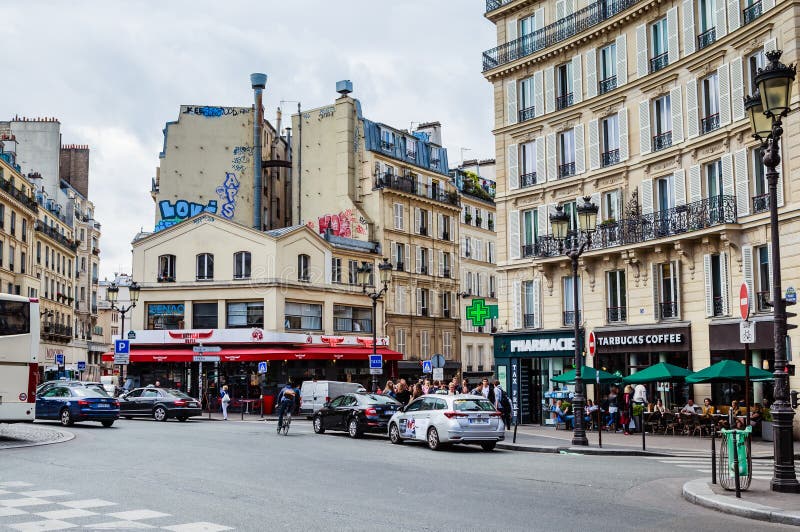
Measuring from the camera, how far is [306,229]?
5094 centimetres

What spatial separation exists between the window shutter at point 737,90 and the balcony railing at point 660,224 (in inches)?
102

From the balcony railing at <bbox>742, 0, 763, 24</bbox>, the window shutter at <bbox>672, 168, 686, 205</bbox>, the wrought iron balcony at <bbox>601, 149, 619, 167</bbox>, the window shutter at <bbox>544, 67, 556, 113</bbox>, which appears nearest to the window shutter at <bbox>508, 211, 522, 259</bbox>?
the window shutter at <bbox>544, 67, 556, 113</bbox>

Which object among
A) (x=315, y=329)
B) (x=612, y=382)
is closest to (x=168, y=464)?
(x=612, y=382)

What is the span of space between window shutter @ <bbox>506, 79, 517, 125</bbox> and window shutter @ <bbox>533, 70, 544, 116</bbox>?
1.03 meters

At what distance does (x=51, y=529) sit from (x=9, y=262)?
57578mm

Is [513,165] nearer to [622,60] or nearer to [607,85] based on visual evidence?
[607,85]

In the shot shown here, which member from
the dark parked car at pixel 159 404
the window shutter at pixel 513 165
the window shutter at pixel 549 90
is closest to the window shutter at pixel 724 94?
the window shutter at pixel 549 90

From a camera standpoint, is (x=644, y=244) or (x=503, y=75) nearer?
(x=644, y=244)

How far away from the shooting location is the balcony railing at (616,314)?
107 ft

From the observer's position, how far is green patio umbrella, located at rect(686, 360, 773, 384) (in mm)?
25062

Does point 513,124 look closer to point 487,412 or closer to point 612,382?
point 612,382

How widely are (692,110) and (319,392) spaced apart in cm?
1815

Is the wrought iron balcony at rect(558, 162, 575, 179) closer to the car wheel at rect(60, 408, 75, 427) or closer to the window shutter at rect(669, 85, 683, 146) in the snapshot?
the window shutter at rect(669, 85, 683, 146)

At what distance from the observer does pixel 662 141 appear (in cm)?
3138
